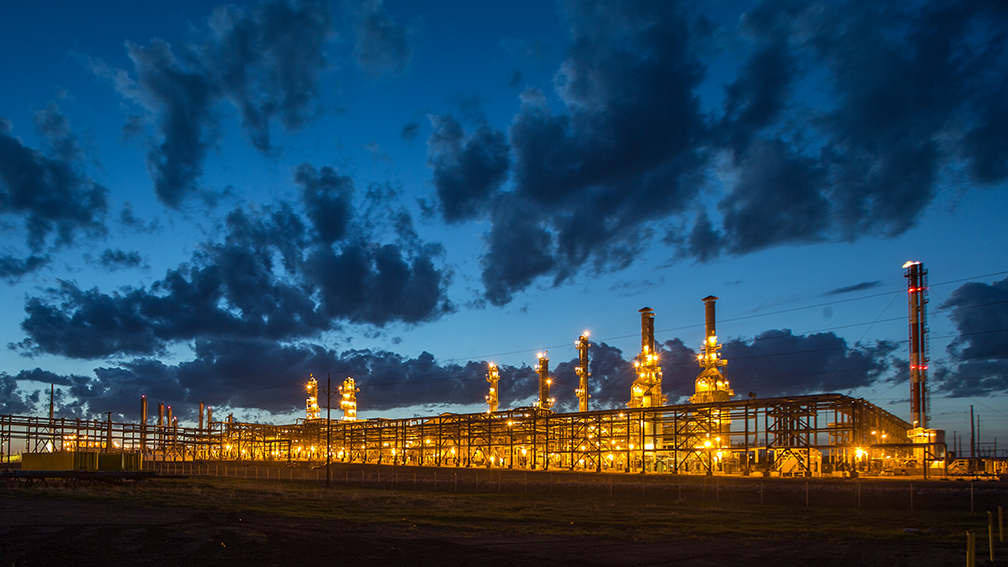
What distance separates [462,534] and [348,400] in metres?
79.1

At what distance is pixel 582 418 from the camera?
2234 inches

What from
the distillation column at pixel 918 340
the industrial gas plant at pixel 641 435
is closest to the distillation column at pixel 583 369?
the industrial gas plant at pixel 641 435

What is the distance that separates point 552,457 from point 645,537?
4418cm

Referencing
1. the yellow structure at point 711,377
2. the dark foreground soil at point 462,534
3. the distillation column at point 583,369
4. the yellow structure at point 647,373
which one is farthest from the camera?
the distillation column at point 583,369

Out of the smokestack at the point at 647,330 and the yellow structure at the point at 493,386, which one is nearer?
the smokestack at the point at 647,330

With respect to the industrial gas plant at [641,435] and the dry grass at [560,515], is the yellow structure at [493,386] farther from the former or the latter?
the dry grass at [560,515]

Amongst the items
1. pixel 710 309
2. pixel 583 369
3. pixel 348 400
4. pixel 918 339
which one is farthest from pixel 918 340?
pixel 348 400

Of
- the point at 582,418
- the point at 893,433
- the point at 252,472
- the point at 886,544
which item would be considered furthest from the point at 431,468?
the point at 893,433

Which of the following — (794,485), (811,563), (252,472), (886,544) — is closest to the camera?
(811,563)

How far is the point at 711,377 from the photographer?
60.9 m

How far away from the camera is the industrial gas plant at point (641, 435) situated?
43.3 meters

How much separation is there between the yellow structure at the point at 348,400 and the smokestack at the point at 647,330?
4791 centimetres

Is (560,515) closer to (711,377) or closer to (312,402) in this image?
(711,377)

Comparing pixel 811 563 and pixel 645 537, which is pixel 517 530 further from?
pixel 811 563
